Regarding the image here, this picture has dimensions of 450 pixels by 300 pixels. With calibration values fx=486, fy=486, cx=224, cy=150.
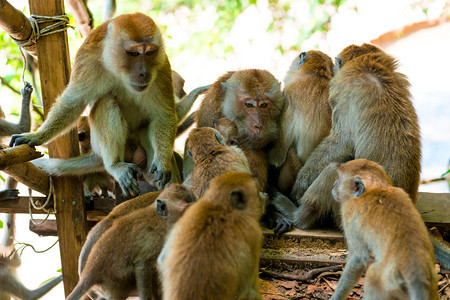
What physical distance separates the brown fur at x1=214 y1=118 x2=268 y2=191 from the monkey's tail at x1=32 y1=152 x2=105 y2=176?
1300 millimetres

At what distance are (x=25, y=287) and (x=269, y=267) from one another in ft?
10.6

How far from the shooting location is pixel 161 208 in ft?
10.8

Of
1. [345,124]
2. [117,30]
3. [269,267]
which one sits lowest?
[269,267]

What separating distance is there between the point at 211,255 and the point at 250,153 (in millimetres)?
2257

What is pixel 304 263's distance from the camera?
420 cm

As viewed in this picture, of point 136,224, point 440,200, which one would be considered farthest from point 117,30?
point 440,200

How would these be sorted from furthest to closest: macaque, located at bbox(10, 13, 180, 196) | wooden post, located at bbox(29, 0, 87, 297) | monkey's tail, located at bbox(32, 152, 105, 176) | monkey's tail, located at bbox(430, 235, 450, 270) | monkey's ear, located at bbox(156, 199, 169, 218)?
wooden post, located at bbox(29, 0, 87, 297) < monkey's tail, located at bbox(32, 152, 105, 176) < macaque, located at bbox(10, 13, 180, 196) < monkey's tail, located at bbox(430, 235, 450, 270) < monkey's ear, located at bbox(156, 199, 169, 218)

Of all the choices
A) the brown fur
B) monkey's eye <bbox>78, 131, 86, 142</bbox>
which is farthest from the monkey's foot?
the brown fur

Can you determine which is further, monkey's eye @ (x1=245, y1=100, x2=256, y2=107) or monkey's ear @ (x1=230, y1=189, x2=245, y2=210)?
monkey's eye @ (x1=245, y1=100, x2=256, y2=107)

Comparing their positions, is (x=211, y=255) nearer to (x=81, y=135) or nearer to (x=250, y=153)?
(x=250, y=153)

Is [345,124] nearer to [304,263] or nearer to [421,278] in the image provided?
[304,263]

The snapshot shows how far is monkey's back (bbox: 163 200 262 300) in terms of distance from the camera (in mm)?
2508

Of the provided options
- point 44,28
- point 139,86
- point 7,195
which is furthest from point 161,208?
point 7,195

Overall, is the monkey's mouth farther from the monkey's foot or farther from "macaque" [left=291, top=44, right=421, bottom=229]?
the monkey's foot
